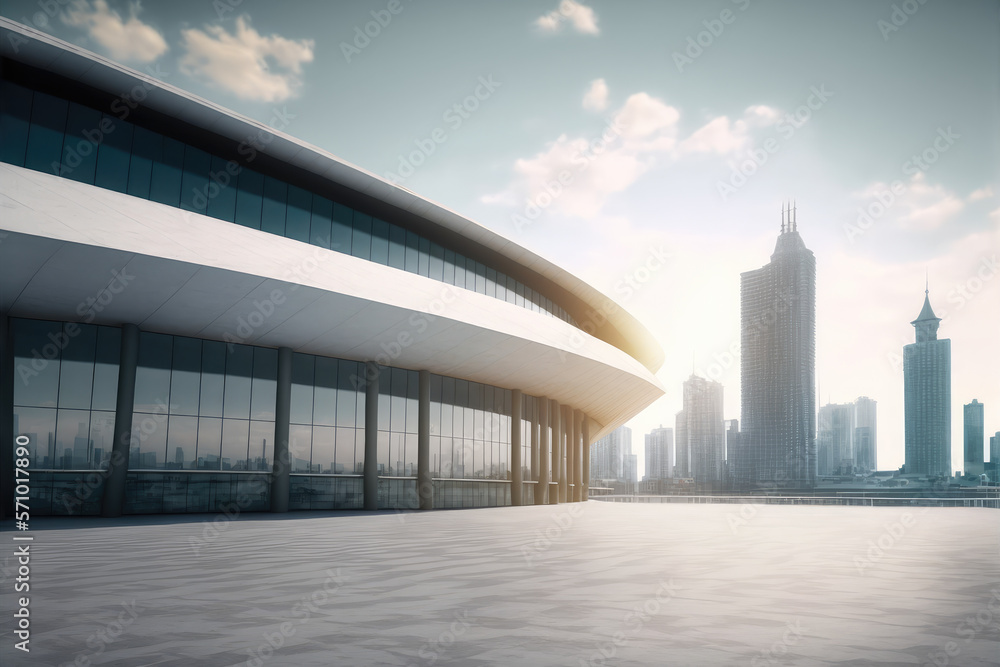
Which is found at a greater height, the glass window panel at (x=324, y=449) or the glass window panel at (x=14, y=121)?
the glass window panel at (x=14, y=121)

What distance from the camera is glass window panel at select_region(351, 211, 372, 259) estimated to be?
2820cm

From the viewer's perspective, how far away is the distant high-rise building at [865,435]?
545ft

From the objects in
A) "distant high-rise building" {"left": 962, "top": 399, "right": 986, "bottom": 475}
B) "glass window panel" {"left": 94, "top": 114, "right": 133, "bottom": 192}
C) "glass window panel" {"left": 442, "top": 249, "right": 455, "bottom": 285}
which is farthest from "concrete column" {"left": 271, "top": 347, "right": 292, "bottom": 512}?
"distant high-rise building" {"left": 962, "top": 399, "right": 986, "bottom": 475}

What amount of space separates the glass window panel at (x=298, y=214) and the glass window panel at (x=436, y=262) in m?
6.42

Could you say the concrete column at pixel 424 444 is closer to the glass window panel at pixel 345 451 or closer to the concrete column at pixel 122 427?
the glass window panel at pixel 345 451

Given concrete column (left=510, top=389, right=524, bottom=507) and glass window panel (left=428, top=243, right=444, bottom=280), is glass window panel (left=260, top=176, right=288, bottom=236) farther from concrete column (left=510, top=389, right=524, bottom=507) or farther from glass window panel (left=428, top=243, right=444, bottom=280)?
concrete column (left=510, top=389, right=524, bottom=507)

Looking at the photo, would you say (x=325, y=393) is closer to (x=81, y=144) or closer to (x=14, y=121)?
(x=81, y=144)

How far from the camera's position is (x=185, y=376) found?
24141 millimetres

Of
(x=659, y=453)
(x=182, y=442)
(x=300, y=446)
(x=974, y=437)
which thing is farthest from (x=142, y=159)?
(x=659, y=453)

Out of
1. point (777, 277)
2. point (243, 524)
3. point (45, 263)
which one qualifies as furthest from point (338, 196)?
point (777, 277)

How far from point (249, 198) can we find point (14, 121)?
23.2 feet

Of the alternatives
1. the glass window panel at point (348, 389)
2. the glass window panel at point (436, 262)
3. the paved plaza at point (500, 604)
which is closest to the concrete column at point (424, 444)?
the glass window panel at point (348, 389)

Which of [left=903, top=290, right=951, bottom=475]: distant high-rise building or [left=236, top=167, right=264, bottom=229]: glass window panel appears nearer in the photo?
[left=236, top=167, right=264, bottom=229]: glass window panel

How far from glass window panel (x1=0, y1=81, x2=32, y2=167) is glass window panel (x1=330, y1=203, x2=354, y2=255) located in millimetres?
10235
